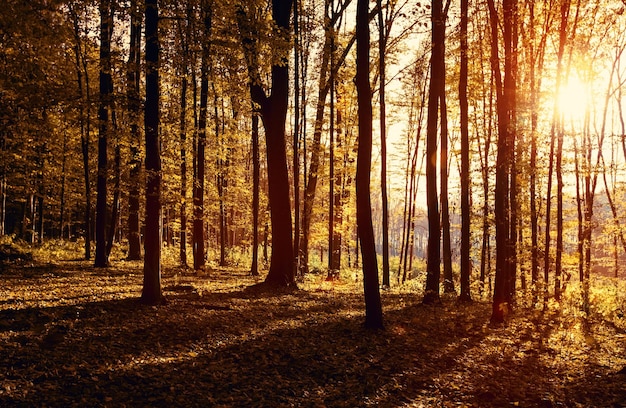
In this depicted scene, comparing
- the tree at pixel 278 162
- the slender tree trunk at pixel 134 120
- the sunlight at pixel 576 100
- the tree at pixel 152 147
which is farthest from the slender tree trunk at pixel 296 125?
the sunlight at pixel 576 100

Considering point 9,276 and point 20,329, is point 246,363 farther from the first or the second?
point 9,276

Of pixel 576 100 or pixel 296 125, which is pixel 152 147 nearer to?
pixel 296 125

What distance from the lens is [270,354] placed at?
7750mm

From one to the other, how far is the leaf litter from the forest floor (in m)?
0.03

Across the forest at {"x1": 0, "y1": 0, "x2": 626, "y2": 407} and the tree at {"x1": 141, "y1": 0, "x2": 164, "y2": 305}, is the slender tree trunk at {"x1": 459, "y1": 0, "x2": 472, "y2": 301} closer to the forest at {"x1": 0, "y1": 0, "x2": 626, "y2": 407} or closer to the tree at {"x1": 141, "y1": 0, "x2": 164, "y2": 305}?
the forest at {"x1": 0, "y1": 0, "x2": 626, "y2": 407}

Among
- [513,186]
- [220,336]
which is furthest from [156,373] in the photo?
[513,186]

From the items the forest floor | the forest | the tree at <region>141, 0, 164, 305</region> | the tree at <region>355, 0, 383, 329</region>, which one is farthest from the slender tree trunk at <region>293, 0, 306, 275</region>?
the tree at <region>141, 0, 164, 305</region>

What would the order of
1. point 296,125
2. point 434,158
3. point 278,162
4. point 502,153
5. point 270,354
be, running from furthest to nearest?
point 296,125 < point 278,162 < point 434,158 < point 502,153 < point 270,354

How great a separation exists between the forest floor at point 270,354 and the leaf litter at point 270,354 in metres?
0.03

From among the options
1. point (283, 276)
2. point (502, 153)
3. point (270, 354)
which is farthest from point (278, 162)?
point (270, 354)

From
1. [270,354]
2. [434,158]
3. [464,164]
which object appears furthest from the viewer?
[464,164]

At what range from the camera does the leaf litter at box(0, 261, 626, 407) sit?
5.93 metres

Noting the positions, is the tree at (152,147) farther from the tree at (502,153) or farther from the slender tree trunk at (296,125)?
the tree at (502,153)

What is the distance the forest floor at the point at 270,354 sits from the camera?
5.93 metres
